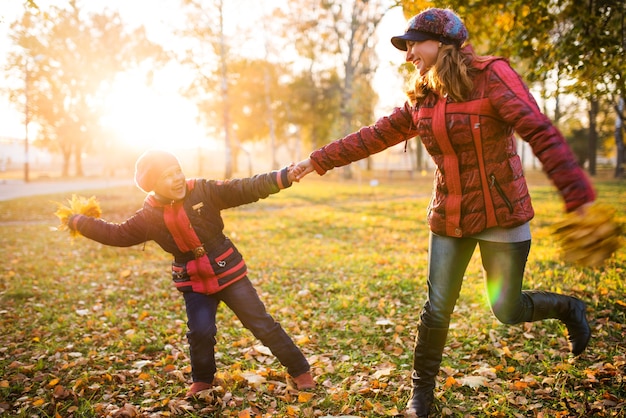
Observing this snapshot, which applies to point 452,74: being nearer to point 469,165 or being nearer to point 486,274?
point 469,165

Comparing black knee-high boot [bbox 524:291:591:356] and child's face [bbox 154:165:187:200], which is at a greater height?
child's face [bbox 154:165:187:200]

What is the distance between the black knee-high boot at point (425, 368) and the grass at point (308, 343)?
0.60 feet

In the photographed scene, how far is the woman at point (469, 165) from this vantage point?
7.97 feet

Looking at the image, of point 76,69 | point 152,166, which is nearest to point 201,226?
point 152,166

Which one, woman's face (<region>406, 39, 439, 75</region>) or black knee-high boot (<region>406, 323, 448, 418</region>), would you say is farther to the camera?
black knee-high boot (<region>406, 323, 448, 418</region>)

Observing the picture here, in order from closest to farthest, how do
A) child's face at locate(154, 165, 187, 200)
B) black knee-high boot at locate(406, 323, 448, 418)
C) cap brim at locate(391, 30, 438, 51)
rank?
cap brim at locate(391, 30, 438, 51), black knee-high boot at locate(406, 323, 448, 418), child's face at locate(154, 165, 187, 200)

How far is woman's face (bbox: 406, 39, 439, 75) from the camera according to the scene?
2.69 m

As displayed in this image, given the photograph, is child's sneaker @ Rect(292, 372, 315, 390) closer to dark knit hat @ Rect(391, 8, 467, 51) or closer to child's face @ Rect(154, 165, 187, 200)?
child's face @ Rect(154, 165, 187, 200)

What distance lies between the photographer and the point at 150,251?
9180 millimetres

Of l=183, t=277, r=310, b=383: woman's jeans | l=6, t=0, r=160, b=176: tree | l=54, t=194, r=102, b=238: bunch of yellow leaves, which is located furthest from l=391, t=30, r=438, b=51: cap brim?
l=6, t=0, r=160, b=176: tree

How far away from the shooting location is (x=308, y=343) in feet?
15.0

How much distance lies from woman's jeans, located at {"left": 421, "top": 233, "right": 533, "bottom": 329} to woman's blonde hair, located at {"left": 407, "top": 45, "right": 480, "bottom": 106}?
913 mm

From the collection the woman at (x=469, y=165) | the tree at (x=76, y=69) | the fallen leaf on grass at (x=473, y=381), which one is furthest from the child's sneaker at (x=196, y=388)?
the tree at (x=76, y=69)

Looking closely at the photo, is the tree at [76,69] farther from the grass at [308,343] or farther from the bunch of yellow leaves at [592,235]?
the bunch of yellow leaves at [592,235]
